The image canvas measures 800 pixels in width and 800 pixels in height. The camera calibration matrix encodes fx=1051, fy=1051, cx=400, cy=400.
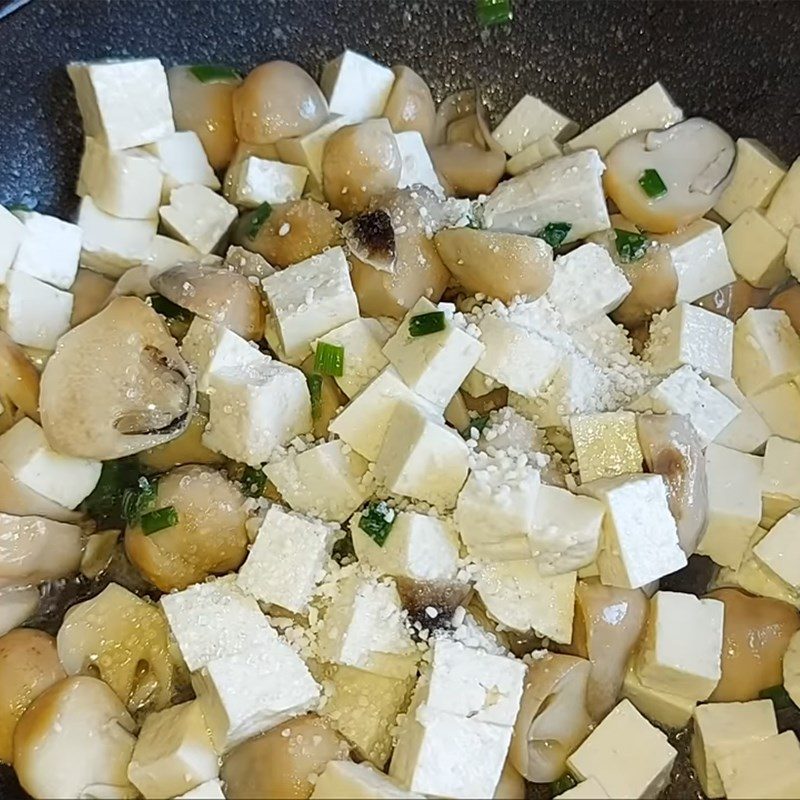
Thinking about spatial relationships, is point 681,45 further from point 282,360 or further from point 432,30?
point 282,360

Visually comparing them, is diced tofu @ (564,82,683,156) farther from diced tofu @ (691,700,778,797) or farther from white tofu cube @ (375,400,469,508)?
diced tofu @ (691,700,778,797)

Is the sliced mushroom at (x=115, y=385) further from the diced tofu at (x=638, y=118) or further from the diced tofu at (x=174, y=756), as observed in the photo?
the diced tofu at (x=638, y=118)

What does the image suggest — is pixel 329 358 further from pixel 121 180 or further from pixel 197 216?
pixel 121 180

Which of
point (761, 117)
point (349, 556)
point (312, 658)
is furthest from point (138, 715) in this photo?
point (761, 117)

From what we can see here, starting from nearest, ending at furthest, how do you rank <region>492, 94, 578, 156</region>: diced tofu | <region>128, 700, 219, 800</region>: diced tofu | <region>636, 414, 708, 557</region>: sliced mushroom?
<region>128, 700, 219, 800</region>: diced tofu → <region>636, 414, 708, 557</region>: sliced mushroom → <region>492, 94, 578, 156</region>: diced tofu

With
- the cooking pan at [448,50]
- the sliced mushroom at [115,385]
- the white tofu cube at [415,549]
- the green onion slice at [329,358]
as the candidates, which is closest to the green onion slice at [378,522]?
the white tofu cube at [415,549]

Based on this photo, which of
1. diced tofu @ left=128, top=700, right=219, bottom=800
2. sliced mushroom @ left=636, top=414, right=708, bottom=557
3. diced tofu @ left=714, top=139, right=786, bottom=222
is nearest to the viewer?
diced tofu @ left=128, top=700, right=219, bottom=800

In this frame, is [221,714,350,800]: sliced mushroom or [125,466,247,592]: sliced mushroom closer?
[221,714,350,800]: sliced mushroom

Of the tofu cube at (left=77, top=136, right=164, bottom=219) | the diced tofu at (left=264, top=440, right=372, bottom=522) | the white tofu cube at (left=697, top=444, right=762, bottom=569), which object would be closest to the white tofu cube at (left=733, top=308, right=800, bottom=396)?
the white tofu cube at (left=697, top=444, right=762, bottom=569)

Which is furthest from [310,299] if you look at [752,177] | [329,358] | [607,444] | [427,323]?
[752,177]
